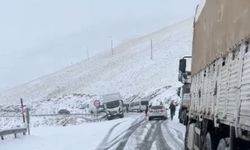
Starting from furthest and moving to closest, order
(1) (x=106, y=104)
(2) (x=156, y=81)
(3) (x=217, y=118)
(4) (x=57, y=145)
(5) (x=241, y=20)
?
1. (2) (x=156, y=81)
2. (1) (x=106, y=104)
3. (4) (x=57, y=145)
4. (3) (x=217, y=118)
5. (5) (x=241, y=20)

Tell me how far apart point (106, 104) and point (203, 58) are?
48.5m

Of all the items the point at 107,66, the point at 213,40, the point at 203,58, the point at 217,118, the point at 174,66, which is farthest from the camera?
the point at 107,66

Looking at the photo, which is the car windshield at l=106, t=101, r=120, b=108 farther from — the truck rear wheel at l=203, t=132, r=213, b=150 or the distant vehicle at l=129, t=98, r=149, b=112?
the truck rear wheel at l=203, t=132, r=213, b=150

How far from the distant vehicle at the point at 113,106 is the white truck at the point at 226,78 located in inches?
1873

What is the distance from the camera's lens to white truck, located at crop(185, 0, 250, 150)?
6.36 m

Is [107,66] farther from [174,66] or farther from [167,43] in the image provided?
[174,66]

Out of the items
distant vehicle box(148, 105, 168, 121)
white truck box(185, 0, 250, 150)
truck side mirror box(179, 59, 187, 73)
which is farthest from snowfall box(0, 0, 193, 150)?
white truck box(185, 0, 250, 150)

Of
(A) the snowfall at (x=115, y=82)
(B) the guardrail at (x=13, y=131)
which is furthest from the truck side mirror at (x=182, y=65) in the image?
(A) the snowfall at (x=115, y=82)

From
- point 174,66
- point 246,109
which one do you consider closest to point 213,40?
point 246,109

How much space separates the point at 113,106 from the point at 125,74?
55.3m

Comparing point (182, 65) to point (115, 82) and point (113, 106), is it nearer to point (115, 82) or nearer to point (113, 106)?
point (113, 106)

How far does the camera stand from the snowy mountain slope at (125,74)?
102125 millimetres

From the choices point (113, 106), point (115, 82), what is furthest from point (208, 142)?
point (115, 82)

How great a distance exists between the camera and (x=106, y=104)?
60000mm
